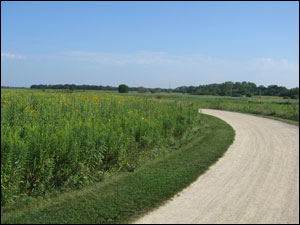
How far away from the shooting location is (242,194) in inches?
225

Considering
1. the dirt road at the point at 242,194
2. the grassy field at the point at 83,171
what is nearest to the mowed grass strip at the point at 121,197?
the grassy field at the point at 83,171

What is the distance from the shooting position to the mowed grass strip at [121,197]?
4430mm

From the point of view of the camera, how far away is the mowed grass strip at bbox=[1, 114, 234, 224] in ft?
14.5

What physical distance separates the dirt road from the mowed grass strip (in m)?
0.29

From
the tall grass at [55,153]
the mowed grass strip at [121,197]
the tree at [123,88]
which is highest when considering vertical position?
the tree at [123,88]

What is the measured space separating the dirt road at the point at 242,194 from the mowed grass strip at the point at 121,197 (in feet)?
0.95

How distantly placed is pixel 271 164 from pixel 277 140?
4.36 metres

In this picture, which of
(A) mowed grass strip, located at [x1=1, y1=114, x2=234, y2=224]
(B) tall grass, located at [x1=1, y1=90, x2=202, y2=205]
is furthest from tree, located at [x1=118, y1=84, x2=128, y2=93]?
(A) mowed grass strip, located at [x1=1, y1=114, x2=234, y2=224]

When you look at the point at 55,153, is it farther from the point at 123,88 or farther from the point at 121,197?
the point at 123,88

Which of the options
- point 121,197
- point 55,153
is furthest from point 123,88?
point 121,197

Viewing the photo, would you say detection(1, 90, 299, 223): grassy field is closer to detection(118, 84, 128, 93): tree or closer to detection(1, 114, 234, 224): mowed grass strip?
detection(1, 114, 234, 224): mowed grass strip

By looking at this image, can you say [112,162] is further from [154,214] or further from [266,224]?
[266,224]

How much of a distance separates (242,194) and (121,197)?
2.67 m

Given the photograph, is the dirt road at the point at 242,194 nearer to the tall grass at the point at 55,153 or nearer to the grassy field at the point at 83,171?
the grassy field at the point at 83,171
